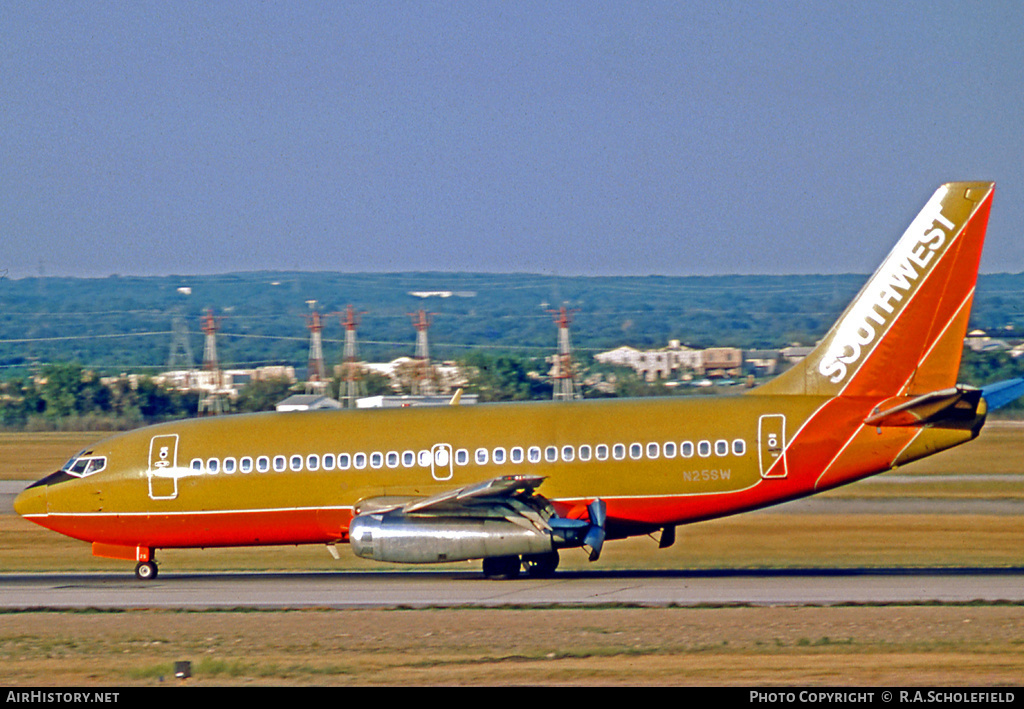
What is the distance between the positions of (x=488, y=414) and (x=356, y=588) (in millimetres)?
4402

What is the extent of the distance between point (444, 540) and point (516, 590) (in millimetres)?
1664

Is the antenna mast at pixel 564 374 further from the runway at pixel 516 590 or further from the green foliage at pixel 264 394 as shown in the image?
the runway at pixel 516 590

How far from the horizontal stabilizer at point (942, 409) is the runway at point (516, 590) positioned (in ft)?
9.86

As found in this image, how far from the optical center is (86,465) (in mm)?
27828

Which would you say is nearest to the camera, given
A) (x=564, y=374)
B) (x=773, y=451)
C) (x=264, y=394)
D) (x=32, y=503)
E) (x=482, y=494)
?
(x=482, y=494)

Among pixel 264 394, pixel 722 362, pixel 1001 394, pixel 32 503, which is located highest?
pixel 1001 394

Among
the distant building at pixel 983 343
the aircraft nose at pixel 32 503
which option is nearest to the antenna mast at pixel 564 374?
the distant building at pixel 983 343

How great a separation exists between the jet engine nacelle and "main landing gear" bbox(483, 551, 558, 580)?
1554 millimetres

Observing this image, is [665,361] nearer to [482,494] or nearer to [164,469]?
[164,469]

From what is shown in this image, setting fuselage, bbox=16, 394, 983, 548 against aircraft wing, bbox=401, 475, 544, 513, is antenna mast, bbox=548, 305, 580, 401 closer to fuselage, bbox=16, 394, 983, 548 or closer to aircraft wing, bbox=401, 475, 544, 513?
fuselage, bbox=16, 394, 983, 548

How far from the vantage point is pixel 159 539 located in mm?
27328

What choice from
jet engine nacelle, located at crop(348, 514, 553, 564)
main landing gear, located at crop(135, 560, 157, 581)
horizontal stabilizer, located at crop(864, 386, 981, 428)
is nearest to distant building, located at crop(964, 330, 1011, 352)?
horizontal stabilizer, located at crop(864, 386, 981, 428)

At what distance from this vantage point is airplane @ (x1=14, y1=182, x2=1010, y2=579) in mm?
24453

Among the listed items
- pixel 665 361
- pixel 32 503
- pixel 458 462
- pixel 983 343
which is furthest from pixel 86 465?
pixel 665 361
